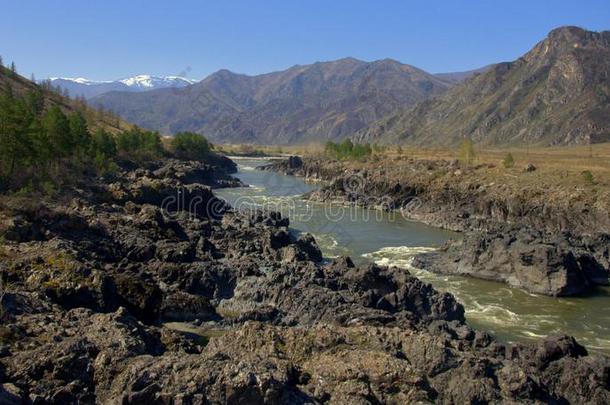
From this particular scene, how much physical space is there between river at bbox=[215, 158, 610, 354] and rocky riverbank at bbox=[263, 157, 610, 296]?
1425 millimetres

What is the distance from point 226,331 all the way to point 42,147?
128 feet

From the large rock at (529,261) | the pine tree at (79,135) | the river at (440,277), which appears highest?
the pine tree at (79,135)

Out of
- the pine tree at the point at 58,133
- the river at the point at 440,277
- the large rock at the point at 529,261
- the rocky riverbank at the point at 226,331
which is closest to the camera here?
the rocky riverbank at the point at 226,331

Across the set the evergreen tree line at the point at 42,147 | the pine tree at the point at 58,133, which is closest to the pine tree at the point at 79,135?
the evergreen tree line at the point at 42,147

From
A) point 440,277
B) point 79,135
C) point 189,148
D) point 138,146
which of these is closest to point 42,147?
point 79,135

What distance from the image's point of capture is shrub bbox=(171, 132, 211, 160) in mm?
136250

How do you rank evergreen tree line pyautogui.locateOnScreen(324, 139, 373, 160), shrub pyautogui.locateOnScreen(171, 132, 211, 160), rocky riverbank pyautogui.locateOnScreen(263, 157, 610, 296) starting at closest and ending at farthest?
rocky riverbank pyautogui.locateOnScreen(263, 157, 610, 296) → shrub pyautogui.locateOnScreen(171, 132, 211, 160) → evergreen tree line pyautogui.locateOnScreen(324, 139, 373, 160)

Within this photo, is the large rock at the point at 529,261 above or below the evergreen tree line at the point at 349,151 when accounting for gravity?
below

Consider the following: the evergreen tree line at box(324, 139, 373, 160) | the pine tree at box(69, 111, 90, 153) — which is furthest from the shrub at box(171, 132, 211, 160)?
the pine tree at box(69, 111, 90, 153)

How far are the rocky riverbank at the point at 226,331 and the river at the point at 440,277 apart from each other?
4.94 metres

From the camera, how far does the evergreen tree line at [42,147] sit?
4891 centimetres

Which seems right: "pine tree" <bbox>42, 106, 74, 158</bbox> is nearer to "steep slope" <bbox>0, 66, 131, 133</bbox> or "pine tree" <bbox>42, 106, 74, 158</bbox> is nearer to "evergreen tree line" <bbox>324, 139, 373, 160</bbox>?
"steep slope" <bbox>0, 66, 131, 133</bbox>

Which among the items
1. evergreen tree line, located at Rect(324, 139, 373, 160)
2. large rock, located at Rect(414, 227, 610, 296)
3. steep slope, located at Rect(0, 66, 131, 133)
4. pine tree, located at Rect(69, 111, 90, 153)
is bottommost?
large rock, located at Rect(414, 227, 610, 296)

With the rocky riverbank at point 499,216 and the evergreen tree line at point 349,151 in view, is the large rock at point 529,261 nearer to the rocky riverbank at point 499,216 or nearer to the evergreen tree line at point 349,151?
the rocky riverbank at point 499,216
